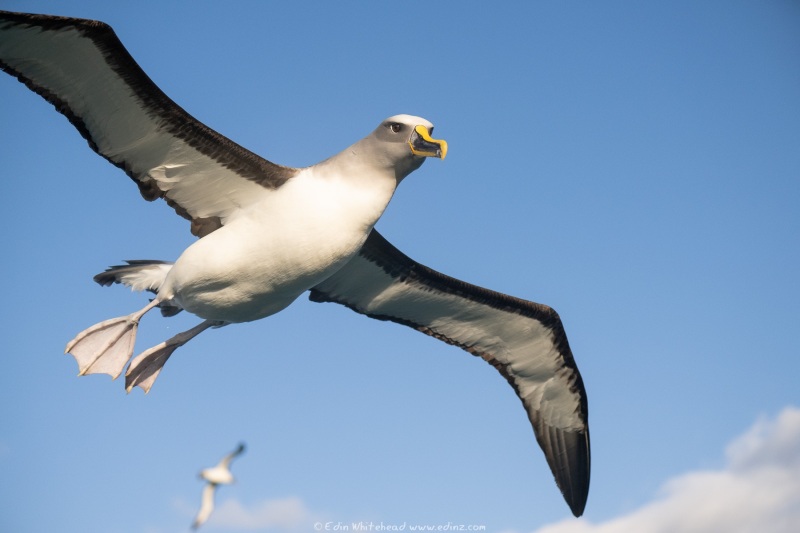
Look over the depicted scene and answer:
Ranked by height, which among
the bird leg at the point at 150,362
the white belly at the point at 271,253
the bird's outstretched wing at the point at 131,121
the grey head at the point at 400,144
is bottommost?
the bird leg at the point at 150,362

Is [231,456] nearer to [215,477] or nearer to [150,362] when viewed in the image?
[215,477]

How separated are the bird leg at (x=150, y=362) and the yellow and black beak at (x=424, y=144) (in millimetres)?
4672

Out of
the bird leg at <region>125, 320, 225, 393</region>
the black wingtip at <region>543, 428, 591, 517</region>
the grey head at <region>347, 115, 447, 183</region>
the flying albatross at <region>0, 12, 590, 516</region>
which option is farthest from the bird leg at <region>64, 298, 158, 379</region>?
the black wingtip at <region>543, 428, 591, 517</region>

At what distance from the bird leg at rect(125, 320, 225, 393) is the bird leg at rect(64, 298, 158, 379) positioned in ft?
0.66

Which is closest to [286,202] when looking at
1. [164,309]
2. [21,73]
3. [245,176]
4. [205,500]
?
[245,176]

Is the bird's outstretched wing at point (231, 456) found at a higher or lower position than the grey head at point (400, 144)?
lower

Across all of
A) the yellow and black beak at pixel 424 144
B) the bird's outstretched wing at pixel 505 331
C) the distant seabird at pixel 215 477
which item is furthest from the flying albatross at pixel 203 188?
the distant seabird at pixel 215 477

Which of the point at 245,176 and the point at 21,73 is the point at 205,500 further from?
the point at 21,73

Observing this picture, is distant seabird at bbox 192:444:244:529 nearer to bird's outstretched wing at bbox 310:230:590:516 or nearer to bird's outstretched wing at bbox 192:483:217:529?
bird's outstretched wing at bbox 192:483:217:529

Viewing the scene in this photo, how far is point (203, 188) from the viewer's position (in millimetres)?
12812

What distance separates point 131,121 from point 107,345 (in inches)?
147

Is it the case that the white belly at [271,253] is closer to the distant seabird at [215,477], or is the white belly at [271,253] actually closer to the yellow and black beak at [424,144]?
the yellow and black beak at [424,144]

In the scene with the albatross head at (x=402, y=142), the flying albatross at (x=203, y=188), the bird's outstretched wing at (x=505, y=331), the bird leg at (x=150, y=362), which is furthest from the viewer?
the bird's outstretched wing at (x=505, y=331)

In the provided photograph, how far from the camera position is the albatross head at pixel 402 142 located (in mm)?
11844
